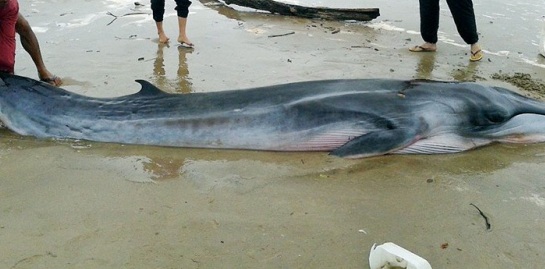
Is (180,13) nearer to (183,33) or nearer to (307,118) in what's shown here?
(183,33)

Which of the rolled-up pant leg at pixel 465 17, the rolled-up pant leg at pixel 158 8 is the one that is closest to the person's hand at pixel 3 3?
the rolled-up pant leg at pixel 158 8

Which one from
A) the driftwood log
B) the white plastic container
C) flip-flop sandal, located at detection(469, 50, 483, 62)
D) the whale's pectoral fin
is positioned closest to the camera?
the white plastic container

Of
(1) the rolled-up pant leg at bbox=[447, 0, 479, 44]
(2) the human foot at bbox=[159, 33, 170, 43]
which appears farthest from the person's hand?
(1) the rolled-up pant leg at bbox=[447, 0, 479, 44]

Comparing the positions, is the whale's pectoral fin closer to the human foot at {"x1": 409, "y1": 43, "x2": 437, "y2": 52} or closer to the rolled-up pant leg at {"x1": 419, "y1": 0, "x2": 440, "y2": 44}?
the human foot at {"x1": 409, "y1": 43, "x2": 437, "y2": 52}

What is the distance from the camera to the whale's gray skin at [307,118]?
401 cm

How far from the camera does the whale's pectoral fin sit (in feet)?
12.6

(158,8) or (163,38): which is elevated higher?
(158,8)

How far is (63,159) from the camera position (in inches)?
149

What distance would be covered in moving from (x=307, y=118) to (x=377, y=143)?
0.58 m

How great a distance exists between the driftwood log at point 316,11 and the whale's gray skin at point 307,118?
431 centimetres

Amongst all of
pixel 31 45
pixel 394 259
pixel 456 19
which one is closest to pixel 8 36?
→ pixel 31 45

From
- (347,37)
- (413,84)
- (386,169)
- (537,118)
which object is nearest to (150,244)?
(386,169)

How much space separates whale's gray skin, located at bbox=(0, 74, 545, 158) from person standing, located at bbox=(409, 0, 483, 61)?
2337 millimetres

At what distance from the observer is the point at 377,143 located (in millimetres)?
3871
